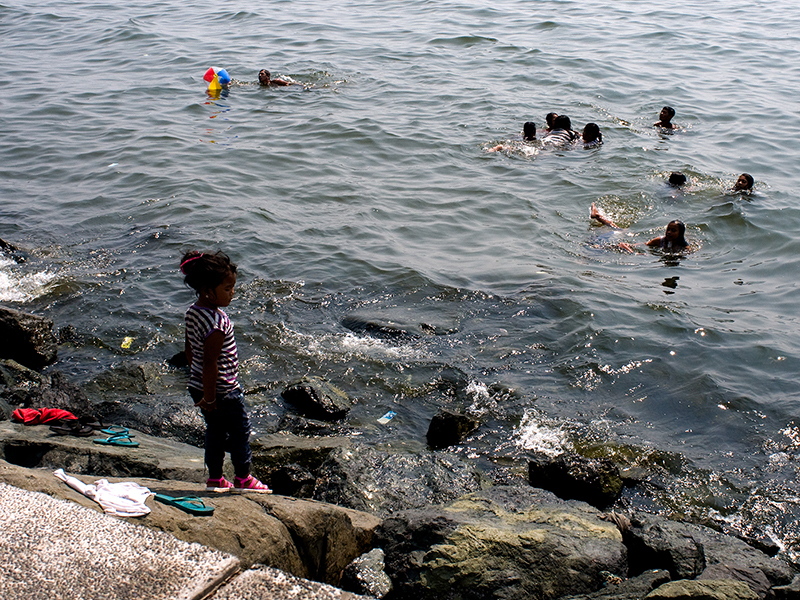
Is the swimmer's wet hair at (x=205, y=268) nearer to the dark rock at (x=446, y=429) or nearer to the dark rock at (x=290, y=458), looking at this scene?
the dark rock at (x=290, y=458)

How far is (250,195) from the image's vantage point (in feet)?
42.2

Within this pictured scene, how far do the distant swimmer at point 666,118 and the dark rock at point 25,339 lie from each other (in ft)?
42.3

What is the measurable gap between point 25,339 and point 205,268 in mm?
4516

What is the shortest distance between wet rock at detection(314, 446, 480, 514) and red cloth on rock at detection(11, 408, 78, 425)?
205 cm

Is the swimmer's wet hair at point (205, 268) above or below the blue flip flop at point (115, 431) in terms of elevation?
above

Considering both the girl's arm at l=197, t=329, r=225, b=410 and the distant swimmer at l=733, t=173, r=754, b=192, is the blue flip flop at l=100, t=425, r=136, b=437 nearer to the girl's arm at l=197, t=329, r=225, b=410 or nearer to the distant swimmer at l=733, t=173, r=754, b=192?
the girl's arm at l=197, t=329, r=225, b=410

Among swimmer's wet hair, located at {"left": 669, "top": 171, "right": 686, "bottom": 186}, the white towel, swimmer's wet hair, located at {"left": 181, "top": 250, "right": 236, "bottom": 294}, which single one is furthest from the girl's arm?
swimmer's wet hair, located at {"left": 669, "top": 171, "right": 686, "bottom": 186}

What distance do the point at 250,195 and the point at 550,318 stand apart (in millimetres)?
6175

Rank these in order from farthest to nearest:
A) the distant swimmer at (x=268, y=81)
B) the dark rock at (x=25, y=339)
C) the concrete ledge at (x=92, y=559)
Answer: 1. the distant swimmer at (x=268, y=81)
2. the dark rock at (x=25, y=339)
3. the concrete ledge at (x=92, y=559)

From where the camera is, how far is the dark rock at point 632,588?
4.13 metres

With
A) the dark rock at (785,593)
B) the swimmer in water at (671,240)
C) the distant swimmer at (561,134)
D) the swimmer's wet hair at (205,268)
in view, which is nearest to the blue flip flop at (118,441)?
the swimmer's wet hair at (205,268)

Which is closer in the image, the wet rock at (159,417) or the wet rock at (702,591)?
the wet rock at (702,591)

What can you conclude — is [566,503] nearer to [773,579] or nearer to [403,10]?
[773,579]

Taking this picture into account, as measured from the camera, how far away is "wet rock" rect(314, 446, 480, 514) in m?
5.42
